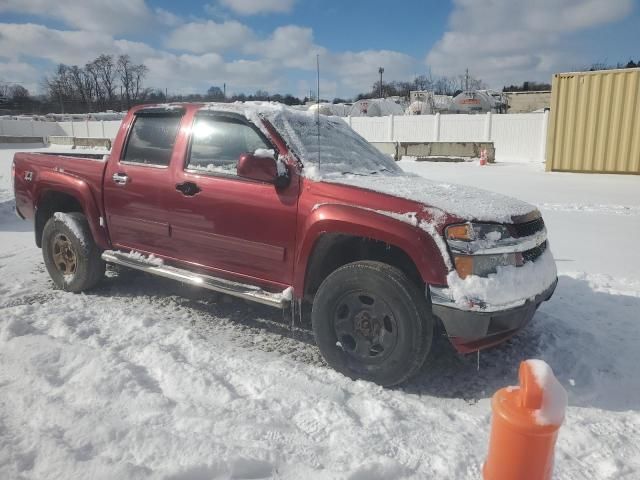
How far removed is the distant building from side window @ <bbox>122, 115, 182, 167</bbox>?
46.1m

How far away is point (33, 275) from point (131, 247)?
182 centimetres

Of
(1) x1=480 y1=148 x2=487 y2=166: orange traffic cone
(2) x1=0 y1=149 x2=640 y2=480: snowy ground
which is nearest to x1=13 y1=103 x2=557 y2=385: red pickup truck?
(2) x1=0 y1=149 x2=640 y2=480: snowy ground

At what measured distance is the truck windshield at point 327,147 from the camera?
11.2 ft

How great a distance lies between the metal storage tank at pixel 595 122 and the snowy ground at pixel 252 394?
10.6 m

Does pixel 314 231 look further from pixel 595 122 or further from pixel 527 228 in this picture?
pixel 595 122

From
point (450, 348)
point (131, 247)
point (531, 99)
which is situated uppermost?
point (531, 99)

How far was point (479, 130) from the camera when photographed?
80.0ft

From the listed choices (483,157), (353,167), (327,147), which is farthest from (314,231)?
(483,157)

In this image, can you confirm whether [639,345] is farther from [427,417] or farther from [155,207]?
[155,207]

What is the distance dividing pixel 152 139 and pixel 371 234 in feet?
7.71

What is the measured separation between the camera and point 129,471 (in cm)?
204

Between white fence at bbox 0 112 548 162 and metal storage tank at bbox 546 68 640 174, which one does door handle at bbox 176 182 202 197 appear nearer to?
metal storage tank at bbox 546 68 640 174

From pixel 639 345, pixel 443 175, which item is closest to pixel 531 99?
pixel 443 175

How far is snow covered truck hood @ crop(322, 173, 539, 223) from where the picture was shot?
2.81m
